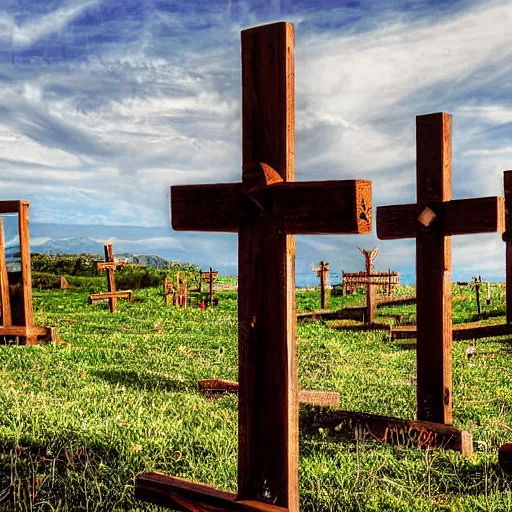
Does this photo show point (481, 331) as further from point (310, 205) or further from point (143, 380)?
point (310, 205)

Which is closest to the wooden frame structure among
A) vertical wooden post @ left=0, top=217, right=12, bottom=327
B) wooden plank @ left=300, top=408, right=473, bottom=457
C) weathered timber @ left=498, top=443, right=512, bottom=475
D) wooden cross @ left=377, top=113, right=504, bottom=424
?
vertical wooden post @ left=0, top=217, right=12, bottom=327

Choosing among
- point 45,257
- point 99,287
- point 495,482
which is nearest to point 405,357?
point 495,482

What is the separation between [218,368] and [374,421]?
15.5 ft

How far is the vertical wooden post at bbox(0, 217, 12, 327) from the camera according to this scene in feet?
47.3

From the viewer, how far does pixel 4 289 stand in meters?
14.4

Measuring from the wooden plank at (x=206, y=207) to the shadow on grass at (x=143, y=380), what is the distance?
4.99 metres

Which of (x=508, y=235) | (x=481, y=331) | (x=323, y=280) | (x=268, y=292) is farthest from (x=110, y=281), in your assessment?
(x=268, y=292)

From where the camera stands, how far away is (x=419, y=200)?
675 cm

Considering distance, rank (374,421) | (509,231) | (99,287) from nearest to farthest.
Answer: (374,421), (509,231), (99,287)

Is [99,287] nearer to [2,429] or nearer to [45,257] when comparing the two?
[45,257]

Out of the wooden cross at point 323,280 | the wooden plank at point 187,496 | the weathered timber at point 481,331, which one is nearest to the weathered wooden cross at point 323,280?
the wooden cross at point 323,280

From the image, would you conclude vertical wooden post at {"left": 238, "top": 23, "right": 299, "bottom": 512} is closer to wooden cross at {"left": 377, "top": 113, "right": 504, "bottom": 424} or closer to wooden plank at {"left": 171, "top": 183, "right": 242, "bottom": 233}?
wooden plank at {"left": 171, "top": 183, "right": 242, "bottom": 233}

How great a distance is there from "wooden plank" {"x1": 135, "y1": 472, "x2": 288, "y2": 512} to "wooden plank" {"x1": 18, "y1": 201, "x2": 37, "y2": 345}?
34.6 ft

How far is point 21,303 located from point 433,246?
10180 mm
